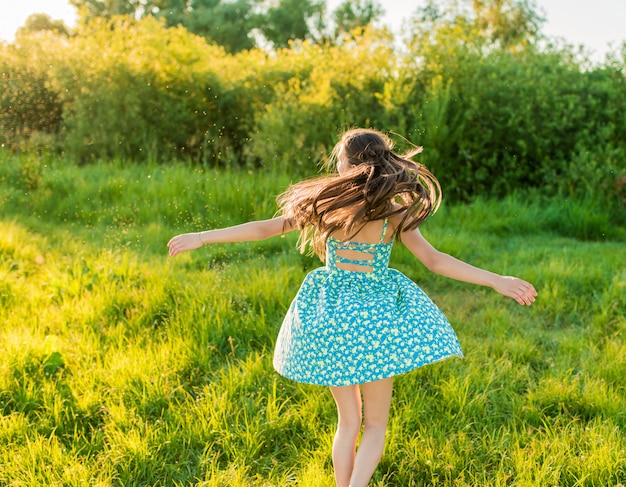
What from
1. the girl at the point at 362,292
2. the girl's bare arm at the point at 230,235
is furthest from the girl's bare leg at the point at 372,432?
the girl's bare arm at the point at 230,235

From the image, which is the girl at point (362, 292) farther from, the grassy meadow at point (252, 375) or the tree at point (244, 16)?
the tree at point (244, 16)

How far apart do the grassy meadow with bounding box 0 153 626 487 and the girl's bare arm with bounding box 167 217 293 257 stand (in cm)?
118

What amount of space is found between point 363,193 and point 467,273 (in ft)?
1.82

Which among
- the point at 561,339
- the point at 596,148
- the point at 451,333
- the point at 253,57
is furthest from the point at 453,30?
the point at 451,333

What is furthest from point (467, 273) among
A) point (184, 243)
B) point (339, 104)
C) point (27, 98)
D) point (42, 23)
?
point (42, 23)

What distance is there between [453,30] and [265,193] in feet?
13.6

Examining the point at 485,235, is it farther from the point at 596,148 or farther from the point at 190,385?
the point at 190,385

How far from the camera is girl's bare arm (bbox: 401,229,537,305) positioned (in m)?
2.56

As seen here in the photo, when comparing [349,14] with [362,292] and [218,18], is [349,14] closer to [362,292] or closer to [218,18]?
[218,18]

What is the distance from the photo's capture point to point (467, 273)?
2.69m

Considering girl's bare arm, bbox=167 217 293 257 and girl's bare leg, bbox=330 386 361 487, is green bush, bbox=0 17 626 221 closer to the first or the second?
girl's bare arm, bbox=167 217 293 257

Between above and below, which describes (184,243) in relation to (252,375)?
above

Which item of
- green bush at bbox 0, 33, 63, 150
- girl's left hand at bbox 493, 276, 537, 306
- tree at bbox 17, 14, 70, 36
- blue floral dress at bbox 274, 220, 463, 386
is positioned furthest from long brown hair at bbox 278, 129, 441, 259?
tree at bbox 17, 14, 70, 36

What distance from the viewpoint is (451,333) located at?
2758 mm
